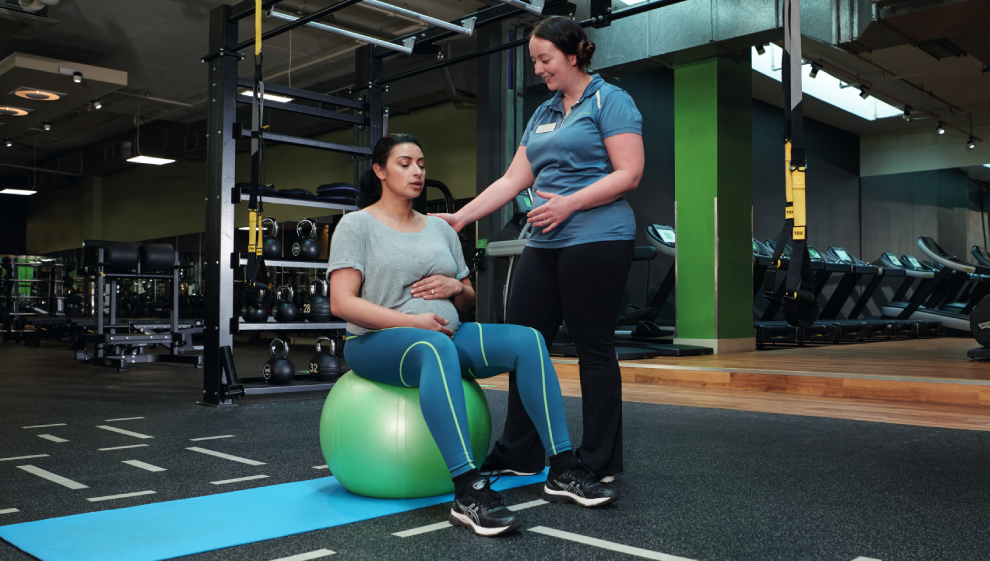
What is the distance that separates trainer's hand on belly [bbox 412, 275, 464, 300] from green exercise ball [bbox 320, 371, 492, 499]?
0.81 feet

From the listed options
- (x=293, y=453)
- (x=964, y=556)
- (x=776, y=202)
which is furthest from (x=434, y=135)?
(x=964, y=556)

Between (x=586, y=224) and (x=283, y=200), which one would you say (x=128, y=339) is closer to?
(x=283, y=200)

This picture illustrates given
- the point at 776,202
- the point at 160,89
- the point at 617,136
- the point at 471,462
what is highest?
the point at 160,89

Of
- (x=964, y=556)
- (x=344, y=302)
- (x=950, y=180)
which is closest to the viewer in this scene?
(x=964, y=556)

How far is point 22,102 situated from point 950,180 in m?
13.2

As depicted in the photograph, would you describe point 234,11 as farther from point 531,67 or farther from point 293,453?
point 531,67

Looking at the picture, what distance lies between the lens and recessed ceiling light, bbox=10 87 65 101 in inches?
349

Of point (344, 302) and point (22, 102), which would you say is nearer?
point (344, 302)

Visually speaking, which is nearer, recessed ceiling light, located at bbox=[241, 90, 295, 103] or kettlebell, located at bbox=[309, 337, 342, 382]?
recessed ceiling light, located at bbox=[241, 90, 295, 103]

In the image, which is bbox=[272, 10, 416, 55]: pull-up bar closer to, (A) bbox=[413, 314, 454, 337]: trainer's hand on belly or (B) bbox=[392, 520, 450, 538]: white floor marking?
(A) bbox=[413, 314, 454, 337]: trainer's hand on belly

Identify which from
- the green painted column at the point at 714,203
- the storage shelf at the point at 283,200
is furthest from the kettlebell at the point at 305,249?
the green painted column at the point at 714,203

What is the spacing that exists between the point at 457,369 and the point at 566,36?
0.95m

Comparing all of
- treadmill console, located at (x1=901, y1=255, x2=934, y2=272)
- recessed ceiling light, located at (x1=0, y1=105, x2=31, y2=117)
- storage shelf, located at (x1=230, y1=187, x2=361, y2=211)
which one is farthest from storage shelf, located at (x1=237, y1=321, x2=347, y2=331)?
treadmill console, located at (x1=901, y1=255, x2=934, y2=272)

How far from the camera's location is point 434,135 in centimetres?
959
